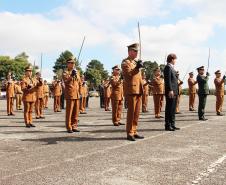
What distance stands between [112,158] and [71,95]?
4.25 metres

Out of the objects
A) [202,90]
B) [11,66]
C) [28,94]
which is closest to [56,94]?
[28,94]

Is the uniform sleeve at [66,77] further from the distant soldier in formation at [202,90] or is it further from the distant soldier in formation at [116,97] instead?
the distant soldier in formation at [202,90]

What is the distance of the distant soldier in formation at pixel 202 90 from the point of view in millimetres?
14492

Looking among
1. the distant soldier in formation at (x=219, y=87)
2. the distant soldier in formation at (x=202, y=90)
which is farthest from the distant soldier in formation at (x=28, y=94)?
the distant soldier in formation at (x=219, y=87)

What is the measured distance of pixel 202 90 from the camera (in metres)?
14.7

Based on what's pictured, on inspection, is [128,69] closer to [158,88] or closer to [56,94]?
[158,88]

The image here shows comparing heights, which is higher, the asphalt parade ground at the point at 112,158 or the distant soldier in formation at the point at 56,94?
the distant soldier in formation at the point at 56,94

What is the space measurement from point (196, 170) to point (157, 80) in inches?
438

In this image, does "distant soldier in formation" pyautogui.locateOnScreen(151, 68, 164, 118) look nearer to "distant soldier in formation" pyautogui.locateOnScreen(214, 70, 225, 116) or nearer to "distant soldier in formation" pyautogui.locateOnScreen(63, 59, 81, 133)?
"distant soldier in formation" pyautogui.locateOnScreen(214, 70, 225, 116)

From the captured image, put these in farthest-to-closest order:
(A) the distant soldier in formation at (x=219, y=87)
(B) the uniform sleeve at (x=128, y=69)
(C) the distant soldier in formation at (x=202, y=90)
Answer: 1. (A) the distant soldier in formation at (x=219, y=87)
2. (C) the distant soldier in formation at (x=202, y=90)
3. (B) the uniform sleeve at (x=128, y=69)

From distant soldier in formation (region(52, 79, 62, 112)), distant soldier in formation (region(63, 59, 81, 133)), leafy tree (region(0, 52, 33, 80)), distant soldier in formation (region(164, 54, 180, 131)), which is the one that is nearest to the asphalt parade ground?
distant soldier in formation (region(63, 59, 81, 133))

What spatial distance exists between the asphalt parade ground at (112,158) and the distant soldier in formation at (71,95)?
0.43 meters

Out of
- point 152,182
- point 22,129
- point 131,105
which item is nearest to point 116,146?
point 131,105

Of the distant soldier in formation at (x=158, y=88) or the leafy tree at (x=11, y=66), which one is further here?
the leafy tree at (x=11, y=66)
